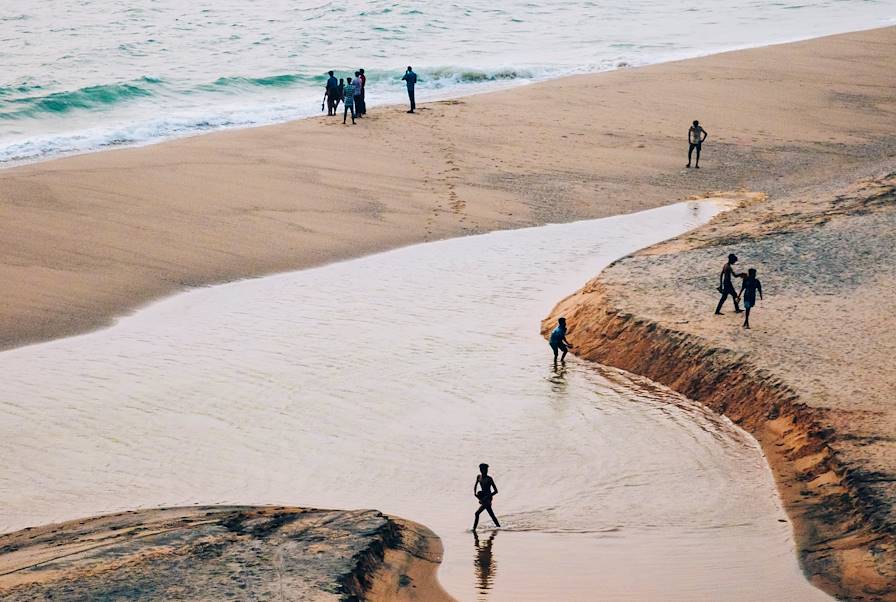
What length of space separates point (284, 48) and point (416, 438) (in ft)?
109

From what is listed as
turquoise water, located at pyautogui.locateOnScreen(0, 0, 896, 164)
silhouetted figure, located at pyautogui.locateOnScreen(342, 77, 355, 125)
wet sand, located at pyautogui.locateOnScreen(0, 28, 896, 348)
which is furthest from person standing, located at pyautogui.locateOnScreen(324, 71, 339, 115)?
turquoise water, located at pyautogui.locateOnScreen(0, 0, 896, 164)

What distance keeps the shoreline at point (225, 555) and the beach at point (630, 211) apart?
12.8ft

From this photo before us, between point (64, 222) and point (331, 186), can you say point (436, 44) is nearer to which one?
point (331, 186)

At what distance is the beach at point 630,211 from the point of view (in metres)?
13.5

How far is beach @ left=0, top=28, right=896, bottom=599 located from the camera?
13500 millimetres

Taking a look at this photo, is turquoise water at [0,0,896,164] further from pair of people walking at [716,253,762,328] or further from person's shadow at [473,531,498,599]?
person's shadow at [473,531,498,599]

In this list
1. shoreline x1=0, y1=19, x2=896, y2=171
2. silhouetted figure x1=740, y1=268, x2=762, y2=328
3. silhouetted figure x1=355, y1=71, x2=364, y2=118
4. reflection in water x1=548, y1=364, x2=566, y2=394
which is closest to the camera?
reflection in water x1=548, y1=364, x2=566, y2=394

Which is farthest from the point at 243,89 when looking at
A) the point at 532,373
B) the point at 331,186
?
the point at 532,373

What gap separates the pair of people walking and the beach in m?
0.32

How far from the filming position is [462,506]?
12297 millimetres

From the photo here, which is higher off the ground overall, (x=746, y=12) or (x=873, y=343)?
(x=746, y=12)

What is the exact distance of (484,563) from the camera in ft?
36.6

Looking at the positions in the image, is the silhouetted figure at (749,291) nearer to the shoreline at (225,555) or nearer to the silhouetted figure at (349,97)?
the shoreline at (225,555)

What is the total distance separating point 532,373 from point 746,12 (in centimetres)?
4089
